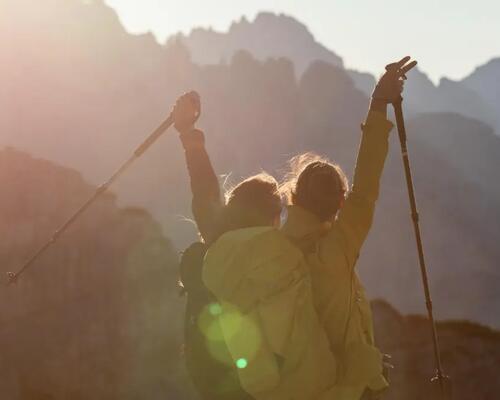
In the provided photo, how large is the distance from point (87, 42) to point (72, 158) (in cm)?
3281

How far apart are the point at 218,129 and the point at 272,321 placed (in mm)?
111072

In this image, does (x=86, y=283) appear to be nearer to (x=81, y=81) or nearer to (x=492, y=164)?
(x=81, y=81)

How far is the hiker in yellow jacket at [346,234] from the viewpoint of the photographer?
136 inches

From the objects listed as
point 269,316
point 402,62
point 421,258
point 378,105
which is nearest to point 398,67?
point 402,62

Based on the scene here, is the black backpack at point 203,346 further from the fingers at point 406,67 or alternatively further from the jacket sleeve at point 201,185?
the fingers at point 406,67

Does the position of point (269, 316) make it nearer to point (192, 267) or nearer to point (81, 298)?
point (192, 267)

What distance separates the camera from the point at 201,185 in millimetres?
4680

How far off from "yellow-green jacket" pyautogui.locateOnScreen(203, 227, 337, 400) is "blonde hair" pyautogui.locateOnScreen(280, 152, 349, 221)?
0.29 meters

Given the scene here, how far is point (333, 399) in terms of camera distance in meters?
3.42

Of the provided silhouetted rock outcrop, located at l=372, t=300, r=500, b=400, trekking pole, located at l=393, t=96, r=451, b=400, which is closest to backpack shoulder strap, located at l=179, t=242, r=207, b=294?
trekking pole, located at l=393, t=96, r=451, b=400

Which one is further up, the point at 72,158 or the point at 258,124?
the point at 258,124

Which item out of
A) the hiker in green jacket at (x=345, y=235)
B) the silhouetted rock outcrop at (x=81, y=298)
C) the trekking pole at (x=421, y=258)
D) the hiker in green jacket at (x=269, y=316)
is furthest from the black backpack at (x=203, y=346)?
the silhouetted rock outcrop at (x=81, y=298)

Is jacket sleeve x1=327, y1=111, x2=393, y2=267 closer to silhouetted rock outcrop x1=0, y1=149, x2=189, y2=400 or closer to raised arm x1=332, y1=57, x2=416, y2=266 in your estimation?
raised arm x1=332, y1=57, x2=416, y2=266

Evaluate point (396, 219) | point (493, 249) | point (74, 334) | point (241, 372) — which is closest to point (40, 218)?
point (74, 334)
